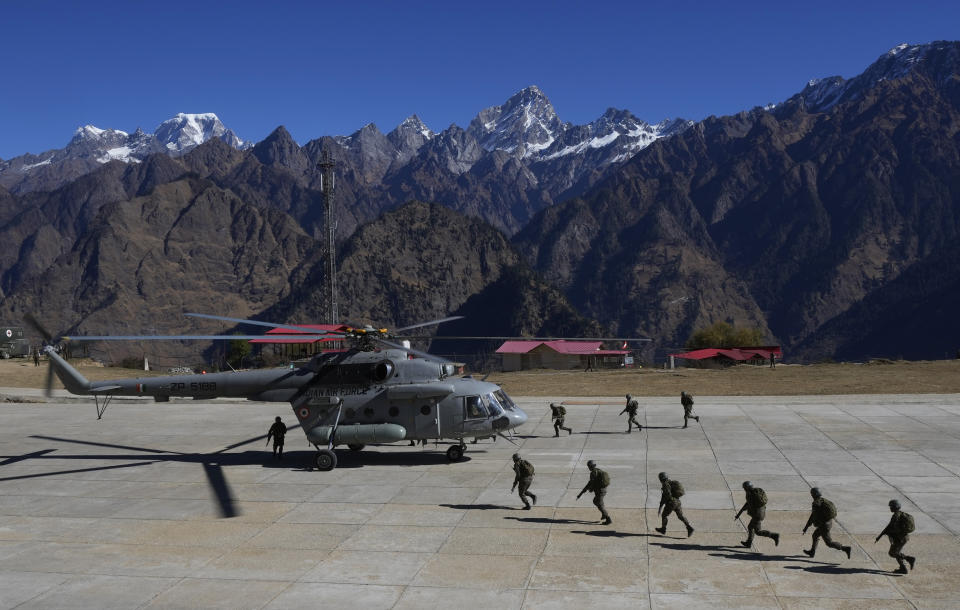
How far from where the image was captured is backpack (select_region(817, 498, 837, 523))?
1230 cm

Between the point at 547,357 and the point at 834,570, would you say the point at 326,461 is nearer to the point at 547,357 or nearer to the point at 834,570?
the point at 834,570

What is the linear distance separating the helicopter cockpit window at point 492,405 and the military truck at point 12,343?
65.6 meters

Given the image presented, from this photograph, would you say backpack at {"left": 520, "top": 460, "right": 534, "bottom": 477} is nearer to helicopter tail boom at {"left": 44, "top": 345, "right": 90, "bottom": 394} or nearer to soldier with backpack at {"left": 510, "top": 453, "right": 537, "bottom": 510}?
soldier with backpack at {"left": 510, "top": 453, "right": 537, "bottom": 510}

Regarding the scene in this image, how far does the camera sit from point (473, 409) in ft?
66.8

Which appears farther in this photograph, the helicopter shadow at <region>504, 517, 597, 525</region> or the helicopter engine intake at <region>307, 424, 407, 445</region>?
the helicopter engine intake at <region>307, 424, 407, 445</region>

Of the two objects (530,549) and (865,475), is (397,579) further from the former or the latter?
(865,475)

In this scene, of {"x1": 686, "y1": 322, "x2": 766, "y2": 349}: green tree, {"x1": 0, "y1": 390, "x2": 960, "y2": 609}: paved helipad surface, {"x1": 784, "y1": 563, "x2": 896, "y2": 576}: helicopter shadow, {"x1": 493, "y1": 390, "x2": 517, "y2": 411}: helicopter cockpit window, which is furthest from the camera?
{"x1": 686, "y1": 322, "x2": 766, "y2": 349}: green tree

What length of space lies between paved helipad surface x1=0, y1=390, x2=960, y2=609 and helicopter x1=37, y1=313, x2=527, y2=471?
3.19ft

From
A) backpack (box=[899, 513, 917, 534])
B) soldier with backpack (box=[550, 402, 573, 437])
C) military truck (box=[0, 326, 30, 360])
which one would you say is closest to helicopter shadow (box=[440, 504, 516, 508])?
backpack (box=[899, 513, 917, 534])

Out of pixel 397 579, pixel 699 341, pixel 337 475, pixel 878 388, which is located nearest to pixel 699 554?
pixel 397 579

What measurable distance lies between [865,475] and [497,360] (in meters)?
85.0

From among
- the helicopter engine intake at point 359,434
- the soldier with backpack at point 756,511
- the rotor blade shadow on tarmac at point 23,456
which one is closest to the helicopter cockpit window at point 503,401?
the helicopter engine intake at point 359,434

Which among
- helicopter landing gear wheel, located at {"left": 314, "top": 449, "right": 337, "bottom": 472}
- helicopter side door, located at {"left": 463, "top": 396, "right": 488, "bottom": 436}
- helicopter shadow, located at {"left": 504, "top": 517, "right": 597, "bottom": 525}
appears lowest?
helicopter shadow, located at {"left": 504, "top": 517, "right": 597, "bottom": 525}

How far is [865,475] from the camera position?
18.7 m
